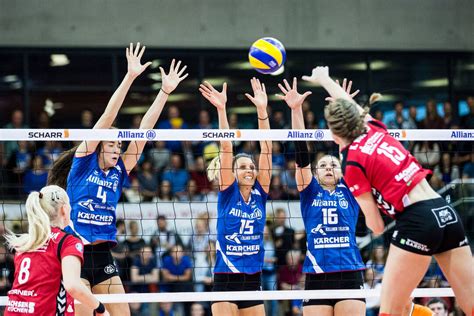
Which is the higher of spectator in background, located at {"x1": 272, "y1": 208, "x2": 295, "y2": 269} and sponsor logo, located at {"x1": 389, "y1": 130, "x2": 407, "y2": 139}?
sponsor logo, located at {"x1": 389, "y1": 130, "x2": 407, "y2": 139}

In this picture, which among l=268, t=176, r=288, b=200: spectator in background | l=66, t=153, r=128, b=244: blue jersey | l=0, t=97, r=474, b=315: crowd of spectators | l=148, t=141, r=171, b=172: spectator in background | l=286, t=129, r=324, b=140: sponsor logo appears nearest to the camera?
l=66, t=153, r=128, b=244: blue jersey

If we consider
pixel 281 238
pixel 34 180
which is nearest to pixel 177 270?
pixel 281 238

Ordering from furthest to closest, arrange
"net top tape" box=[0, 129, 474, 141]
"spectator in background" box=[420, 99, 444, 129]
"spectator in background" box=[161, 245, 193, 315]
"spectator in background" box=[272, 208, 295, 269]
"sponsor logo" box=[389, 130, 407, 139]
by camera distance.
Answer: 1. "spectator in background" box=[420, 99, 444, 129]
2. "spectator in background" box=[272, 208, 295, 269]
3. "spectator in background" box=[161, 245, 193, 315]
4. "sponsor logo" box=[389, 130, 407, 139]
5. "net top tape" box=[0, 129, 474, 141]

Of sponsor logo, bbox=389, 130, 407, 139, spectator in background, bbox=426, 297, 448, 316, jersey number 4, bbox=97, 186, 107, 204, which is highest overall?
sponsor logo, bbox=389, 130, 407, 139

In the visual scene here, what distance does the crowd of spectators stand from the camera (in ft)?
40.3

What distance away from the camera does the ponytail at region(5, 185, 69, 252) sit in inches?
235

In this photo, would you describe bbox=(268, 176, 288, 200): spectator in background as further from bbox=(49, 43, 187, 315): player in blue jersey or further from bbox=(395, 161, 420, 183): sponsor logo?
bbox=(395, 161, 420, 183): sponsor logo

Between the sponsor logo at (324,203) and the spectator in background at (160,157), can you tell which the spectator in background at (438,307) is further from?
the spectator in background at (160,157)

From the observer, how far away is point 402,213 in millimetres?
6008

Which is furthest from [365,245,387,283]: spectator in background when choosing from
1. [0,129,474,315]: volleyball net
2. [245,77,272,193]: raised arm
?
[245,77,272,193]: raised arm

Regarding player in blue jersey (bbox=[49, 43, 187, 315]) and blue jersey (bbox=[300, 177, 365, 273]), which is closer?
player in blue jersey (bbox=[49, 43, 187, 315])

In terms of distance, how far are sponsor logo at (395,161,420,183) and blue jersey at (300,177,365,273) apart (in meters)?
2.15

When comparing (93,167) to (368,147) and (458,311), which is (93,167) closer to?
(368,147)

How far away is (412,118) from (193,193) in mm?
4615
